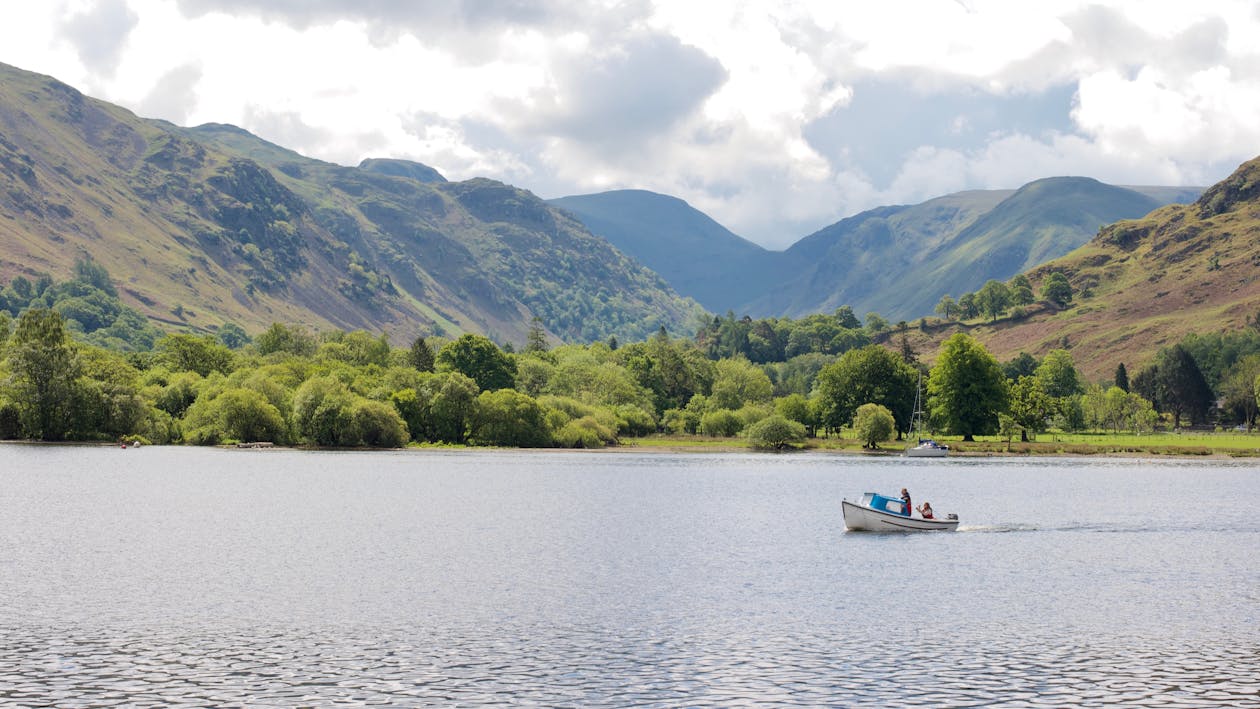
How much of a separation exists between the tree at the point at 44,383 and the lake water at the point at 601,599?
232 feet

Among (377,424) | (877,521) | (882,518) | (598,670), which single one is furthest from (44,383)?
(598,670)

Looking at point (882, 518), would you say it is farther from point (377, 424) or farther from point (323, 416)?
point (323, 416)

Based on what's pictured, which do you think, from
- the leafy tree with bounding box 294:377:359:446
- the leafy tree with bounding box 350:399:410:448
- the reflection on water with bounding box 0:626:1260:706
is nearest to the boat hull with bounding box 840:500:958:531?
the reflection on water with bounding box 0:626:1260:706

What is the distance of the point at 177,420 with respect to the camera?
654 feet

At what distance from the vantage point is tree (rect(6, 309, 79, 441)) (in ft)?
582

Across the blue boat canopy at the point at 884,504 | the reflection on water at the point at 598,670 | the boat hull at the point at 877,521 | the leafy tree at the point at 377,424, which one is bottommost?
the reflection on water at the point at 598,670

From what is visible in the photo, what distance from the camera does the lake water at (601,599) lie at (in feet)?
126

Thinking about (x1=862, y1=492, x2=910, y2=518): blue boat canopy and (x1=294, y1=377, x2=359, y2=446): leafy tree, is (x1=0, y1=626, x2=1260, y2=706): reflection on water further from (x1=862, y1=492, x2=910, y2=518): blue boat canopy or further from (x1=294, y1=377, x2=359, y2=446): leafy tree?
(x1=294, y1=377, x2=359, y2=446): leafy tree

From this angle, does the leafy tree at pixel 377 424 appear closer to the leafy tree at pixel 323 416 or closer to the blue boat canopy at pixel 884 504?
the leafy tree at pixel 323 416

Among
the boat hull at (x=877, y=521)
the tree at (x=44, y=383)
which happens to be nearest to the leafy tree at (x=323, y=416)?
the tree at (x=44, y=383)

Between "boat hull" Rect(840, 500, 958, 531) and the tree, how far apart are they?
137 meters

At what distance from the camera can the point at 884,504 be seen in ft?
291

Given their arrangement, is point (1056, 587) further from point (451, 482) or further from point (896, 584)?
point (451, 482)

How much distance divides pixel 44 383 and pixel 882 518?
142649mm
